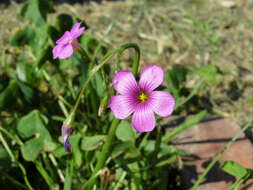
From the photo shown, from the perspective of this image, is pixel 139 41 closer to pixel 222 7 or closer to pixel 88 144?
pixel 222 7

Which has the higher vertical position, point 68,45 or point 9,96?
point 68,45

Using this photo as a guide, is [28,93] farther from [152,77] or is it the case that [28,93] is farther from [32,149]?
[152,77]

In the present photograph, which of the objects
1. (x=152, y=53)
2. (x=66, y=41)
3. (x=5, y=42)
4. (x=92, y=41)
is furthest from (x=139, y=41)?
(x=66, y=41)

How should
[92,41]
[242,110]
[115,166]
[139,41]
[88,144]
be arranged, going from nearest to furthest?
1. [88,144]
2. [115,166]
3. [92,41]
4. [242,110]
5. [139,41]

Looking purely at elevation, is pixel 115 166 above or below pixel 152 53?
below

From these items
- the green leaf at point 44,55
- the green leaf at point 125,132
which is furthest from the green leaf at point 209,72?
the green leaf at point 44,55

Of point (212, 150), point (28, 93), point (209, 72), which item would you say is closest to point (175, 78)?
point (209, 72)

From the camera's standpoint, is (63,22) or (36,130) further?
(63,22)

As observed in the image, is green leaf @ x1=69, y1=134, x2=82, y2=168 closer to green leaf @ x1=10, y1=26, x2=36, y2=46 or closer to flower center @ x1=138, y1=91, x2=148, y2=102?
flower center @ x1=138, y1=91, x2=148, y2=102
